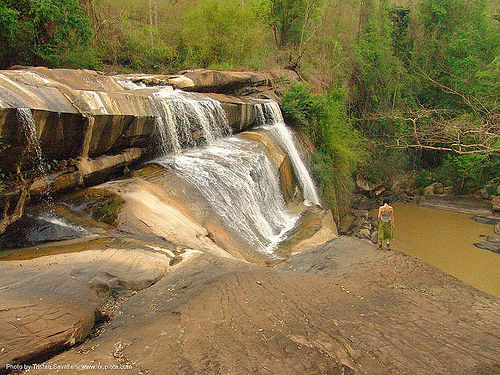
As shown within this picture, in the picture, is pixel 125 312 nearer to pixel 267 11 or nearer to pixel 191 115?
pixel 191 115

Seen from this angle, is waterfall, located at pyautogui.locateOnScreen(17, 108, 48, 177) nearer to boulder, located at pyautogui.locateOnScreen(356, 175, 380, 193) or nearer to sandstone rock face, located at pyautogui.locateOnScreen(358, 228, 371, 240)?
sandstone rock face, located at pyautogui.locateOnScreen(358, 228, 371, 240)

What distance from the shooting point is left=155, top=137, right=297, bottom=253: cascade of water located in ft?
22.4

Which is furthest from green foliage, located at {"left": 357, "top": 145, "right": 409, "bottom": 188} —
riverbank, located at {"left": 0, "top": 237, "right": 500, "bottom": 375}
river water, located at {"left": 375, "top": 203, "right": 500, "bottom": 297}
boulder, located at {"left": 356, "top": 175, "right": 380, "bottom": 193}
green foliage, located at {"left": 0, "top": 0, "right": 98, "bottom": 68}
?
riverbank, located at {"left": 0, "top": 237, "right": 500, "bottom": 375}

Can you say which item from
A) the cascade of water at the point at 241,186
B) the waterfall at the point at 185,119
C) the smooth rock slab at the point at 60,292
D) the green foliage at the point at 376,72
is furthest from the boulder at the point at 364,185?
the smooth rock slab at the point at 60,292

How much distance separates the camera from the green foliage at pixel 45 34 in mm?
8992

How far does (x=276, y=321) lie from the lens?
3.20 meters

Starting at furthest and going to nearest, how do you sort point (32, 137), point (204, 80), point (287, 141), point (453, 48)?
1. point (453, 48)
2. point (287, 141)
3. point (204, 80)
4. point (32, 137)

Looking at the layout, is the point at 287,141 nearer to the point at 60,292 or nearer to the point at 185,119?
the point at 185,119

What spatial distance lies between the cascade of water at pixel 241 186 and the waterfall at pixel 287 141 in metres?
1.69

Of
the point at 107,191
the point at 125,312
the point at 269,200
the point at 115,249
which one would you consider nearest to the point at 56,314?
the point at 125,312

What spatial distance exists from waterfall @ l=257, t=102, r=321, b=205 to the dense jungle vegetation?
0.61 meters

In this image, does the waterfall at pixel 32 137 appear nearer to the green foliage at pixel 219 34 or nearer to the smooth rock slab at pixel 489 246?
the green foliage at pixel 219 34

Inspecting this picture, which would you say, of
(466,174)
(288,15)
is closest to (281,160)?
(288,15)

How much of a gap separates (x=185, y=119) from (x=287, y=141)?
4.05 metres
